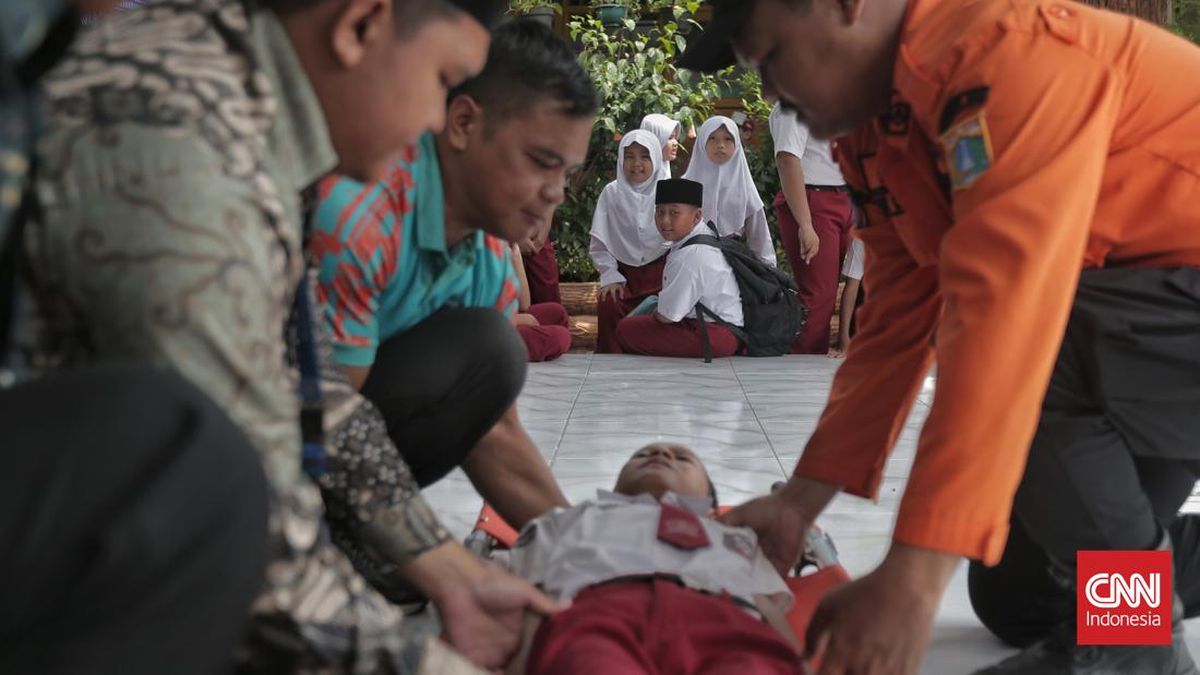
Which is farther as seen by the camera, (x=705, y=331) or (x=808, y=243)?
(x=808, y=243)

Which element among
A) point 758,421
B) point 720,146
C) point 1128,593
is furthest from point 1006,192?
point 720,146

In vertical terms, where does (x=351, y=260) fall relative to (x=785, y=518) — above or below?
above

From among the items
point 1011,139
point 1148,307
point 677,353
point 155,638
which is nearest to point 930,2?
point 1011,139

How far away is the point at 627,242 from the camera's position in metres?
8.12

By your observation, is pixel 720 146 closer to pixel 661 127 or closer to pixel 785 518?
pixel 661 127

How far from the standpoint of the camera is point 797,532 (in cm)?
226

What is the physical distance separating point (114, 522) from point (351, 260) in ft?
3.97

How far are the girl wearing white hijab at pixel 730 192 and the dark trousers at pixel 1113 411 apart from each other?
6.23m

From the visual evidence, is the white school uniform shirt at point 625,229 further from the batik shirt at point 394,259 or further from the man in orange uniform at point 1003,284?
the man in orange uniform at point 1003,284

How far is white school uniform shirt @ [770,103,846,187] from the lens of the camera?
7293 mm

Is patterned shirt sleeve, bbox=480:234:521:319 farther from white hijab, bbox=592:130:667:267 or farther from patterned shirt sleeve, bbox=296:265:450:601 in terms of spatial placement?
white hijab, bbox=592:130:667:267

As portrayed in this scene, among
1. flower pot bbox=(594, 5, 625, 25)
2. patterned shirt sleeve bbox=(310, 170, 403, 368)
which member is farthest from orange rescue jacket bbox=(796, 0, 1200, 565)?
flower pot bbox=(594, 5, 625, 25)

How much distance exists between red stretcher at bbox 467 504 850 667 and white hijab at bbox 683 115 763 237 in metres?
5.69

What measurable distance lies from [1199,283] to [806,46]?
0.65 metres
